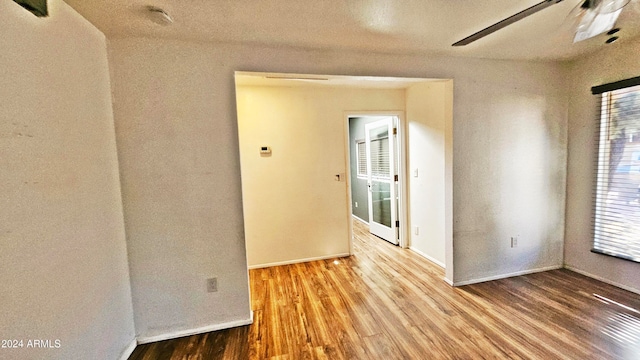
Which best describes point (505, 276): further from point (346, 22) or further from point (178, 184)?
point (178, 184)

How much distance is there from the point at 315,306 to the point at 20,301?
196 cm

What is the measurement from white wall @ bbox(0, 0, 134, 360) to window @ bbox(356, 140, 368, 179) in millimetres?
3904

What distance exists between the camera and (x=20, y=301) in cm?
112

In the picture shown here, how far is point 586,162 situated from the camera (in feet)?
9.24

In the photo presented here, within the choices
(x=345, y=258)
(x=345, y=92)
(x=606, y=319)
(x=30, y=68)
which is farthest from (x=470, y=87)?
(x=30, y=68)

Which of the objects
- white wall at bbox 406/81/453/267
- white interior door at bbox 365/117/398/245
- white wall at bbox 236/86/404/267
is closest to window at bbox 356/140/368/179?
white interior door at bbox 365/117/398/245

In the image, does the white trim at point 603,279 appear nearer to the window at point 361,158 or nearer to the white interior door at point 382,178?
the white interior door at point 382,178

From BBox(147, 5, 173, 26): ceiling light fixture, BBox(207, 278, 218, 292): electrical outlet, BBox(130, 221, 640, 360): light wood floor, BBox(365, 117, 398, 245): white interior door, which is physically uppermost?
BBox(147, 5, 173, 26): ceiling light fixture

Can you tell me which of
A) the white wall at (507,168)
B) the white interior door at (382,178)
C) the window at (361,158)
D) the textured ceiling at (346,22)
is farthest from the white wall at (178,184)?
the window at (361,158)

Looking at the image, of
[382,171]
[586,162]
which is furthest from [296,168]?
[586,162]

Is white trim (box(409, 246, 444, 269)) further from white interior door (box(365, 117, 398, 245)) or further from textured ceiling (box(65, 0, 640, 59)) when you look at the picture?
textured ceiling (box(65, 0, 640, 59))

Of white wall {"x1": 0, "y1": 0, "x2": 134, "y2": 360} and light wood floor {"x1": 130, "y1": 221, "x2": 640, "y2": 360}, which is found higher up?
white wall {"x1": 0, "y1": 0, "x2": 134, "y2": 360}

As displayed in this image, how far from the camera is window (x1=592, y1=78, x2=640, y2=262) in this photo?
2.44m

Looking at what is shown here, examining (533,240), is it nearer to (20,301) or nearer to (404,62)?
(404,62)
